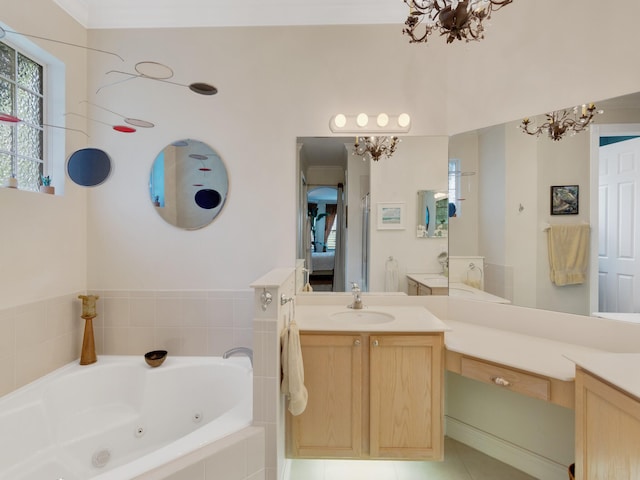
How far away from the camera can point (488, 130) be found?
1.97m

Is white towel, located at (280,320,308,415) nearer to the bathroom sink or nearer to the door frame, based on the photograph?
the bathroom sink

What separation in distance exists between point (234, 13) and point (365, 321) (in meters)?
2.37

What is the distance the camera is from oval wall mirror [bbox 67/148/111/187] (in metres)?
1.88

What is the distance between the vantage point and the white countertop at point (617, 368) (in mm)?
1045

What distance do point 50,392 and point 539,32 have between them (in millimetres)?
3588

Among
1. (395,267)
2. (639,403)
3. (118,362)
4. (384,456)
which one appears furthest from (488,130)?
(118,362)

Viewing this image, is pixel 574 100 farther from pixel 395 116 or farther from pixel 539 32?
pixel 395 116

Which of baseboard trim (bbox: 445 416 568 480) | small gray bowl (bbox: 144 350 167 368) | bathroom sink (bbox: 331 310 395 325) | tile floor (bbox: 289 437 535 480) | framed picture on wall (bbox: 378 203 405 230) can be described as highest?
framed picture on wall (bbox: 378 203 405 230)

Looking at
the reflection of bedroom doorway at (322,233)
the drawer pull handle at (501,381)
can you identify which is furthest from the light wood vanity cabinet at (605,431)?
the reflection of bedroom doorway at (322,233)

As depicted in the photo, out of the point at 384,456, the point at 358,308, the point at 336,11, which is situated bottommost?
the point at 384,456

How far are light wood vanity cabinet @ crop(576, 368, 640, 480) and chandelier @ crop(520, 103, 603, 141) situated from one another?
4.32ft

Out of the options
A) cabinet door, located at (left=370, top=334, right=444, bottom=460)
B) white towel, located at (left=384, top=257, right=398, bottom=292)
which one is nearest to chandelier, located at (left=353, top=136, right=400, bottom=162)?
white towel, located at (left=384, top=257, right=398, bottom=292)

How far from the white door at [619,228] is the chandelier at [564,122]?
0.59ft

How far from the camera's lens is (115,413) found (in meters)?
1.80
